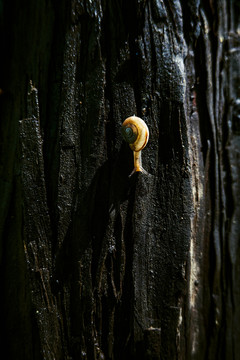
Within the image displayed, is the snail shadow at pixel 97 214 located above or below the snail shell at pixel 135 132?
below

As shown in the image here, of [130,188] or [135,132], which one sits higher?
[135,132]

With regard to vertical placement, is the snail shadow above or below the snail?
below

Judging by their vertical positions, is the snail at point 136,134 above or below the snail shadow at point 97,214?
above

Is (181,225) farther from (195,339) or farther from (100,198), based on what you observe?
(195,339)

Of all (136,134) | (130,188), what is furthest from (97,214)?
(136,134)

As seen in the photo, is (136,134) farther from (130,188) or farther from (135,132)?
(130,188)
